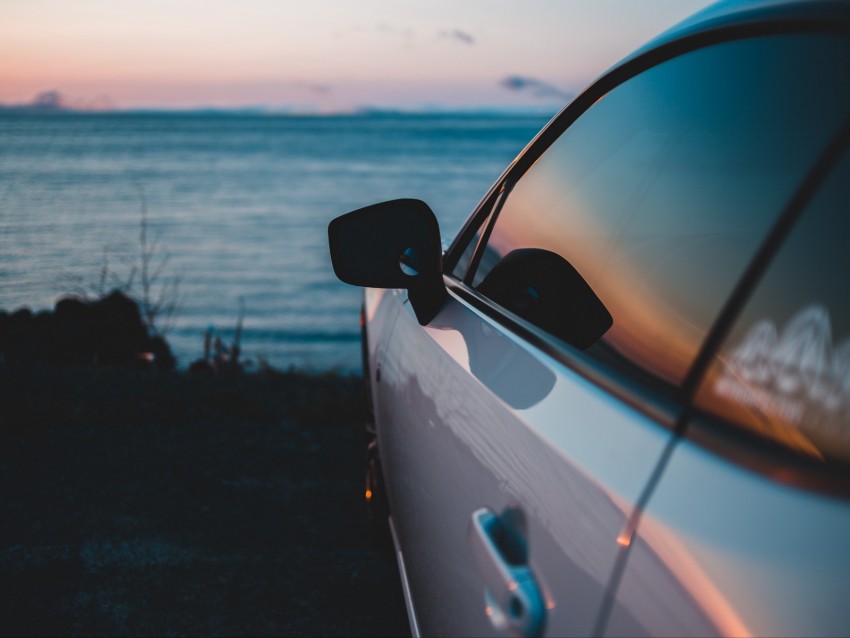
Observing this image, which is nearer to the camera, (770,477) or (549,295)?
(770,477)

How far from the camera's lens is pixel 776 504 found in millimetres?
900

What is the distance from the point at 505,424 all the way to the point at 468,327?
0.57 meters

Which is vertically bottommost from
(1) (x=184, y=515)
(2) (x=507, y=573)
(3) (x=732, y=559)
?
(1) (x=184, y=515)

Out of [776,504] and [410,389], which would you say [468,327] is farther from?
[776,504]

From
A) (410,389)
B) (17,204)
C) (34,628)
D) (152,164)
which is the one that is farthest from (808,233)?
(152,164)

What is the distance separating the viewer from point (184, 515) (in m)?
4.18

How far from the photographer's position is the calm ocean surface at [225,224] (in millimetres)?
18172

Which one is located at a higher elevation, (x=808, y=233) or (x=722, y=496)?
(x=808, y=233)

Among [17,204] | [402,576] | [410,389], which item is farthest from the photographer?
[17,204]

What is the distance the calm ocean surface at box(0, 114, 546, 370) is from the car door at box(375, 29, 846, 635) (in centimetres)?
630

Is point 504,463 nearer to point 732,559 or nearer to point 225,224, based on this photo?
point 732,559

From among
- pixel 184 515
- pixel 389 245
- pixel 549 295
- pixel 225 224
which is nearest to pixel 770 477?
pixel 549 295

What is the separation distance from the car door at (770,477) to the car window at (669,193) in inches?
3.5

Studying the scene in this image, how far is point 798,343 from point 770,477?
0.65ft
